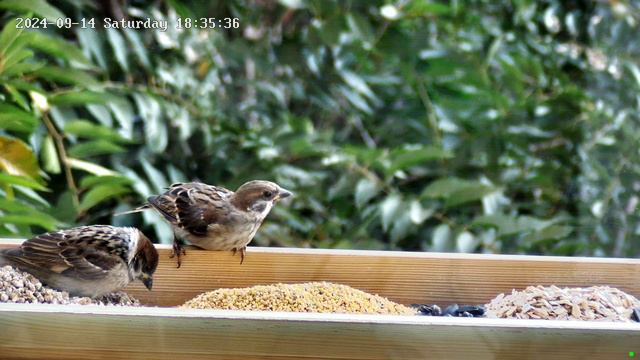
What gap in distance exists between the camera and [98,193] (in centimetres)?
172

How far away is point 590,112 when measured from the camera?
2.29m

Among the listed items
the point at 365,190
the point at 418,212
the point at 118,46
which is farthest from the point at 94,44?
the point at 418,212

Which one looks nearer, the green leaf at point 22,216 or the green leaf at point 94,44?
the green leaf at point 22,216

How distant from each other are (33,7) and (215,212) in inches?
22.0

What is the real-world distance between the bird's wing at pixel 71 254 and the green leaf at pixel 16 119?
0.31 metres

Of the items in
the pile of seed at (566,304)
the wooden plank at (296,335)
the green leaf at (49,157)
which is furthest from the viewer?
the green leaf at (49,157)

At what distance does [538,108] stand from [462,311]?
3.52 feet

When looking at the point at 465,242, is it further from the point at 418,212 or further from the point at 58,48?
the point at 58,48

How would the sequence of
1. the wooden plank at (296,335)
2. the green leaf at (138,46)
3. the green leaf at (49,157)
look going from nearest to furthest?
1. the wooden plank at (296,335)
2. the green leaf at (49,157)
3. the green leaf at (138,46)

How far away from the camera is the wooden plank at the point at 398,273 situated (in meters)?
1.35

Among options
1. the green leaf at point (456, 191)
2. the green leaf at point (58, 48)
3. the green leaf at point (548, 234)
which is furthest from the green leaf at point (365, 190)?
the green leaf at point (58, 48)

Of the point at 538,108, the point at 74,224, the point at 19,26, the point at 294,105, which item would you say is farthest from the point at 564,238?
the point at 19,26

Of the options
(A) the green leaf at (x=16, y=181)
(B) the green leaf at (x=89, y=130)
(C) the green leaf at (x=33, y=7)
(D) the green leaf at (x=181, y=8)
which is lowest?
(A) the green leaf at (x=16, y=181)

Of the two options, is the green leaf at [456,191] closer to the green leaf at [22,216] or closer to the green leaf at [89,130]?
the green leaf at [89,130]
